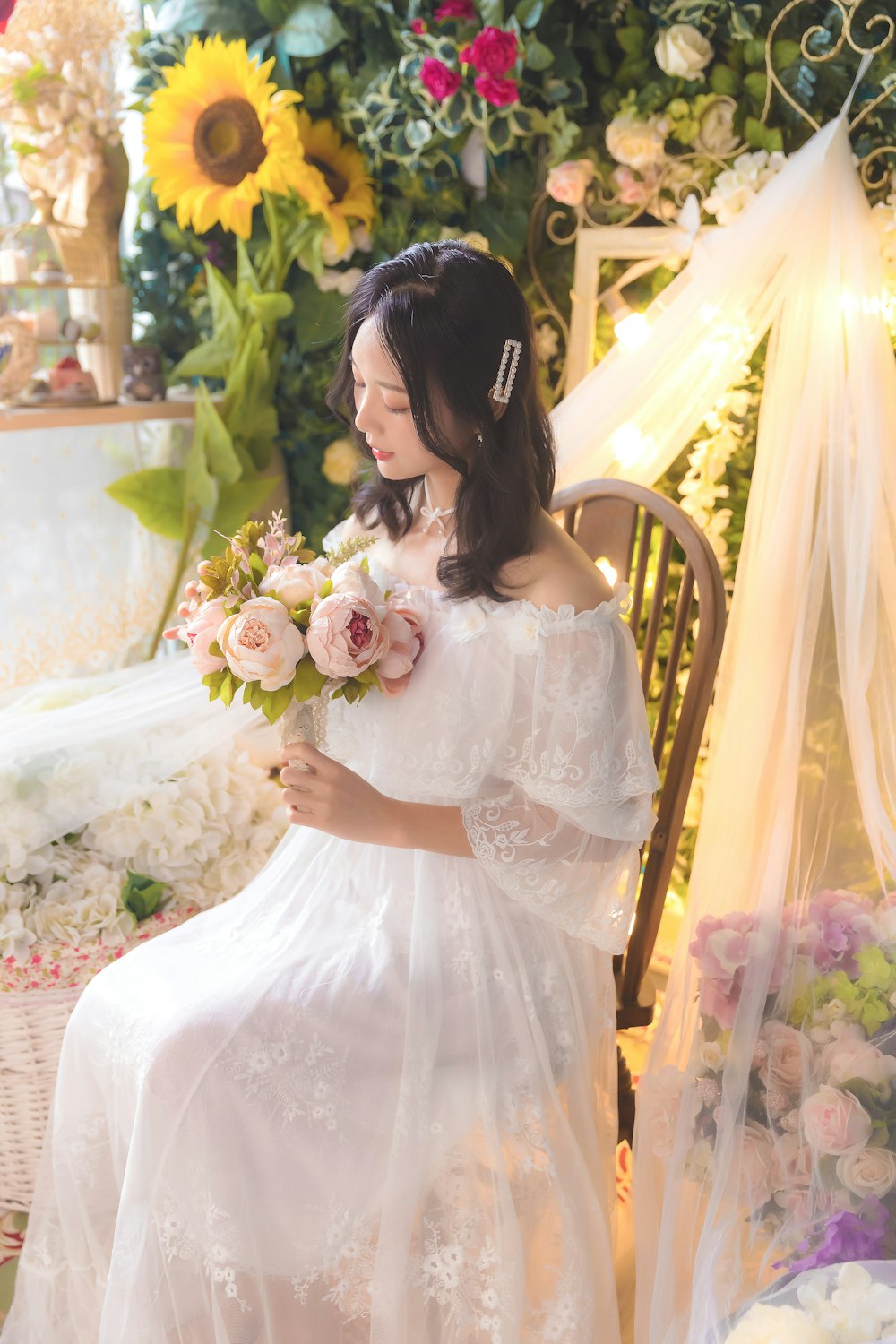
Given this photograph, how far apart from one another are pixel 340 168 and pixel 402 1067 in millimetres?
1864

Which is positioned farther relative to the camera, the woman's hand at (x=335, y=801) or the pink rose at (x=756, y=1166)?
the woman's hand at (x=335, y=801)

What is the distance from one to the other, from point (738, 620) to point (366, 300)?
2.38 ft

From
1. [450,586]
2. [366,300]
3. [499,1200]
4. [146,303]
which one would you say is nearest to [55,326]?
[146,303]

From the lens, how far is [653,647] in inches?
78.4

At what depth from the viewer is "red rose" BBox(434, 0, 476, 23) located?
2.23 m

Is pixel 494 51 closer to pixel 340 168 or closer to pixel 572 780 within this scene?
pixel 340 168

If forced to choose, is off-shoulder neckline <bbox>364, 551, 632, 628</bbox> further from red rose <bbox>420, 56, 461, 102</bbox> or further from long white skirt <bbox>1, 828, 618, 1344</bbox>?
red rose <bbox>420, 56, 461, 102</bbox>

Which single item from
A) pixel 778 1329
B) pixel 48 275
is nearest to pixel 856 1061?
pixel 778 1329

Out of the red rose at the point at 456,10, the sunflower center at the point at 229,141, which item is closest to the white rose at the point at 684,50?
the red rose at the point at 456,10

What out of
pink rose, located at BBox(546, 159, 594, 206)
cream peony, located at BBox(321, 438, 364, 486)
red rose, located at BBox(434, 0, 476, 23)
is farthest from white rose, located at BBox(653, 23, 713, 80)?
cream peony, located at BBox(321, 438, 364, 486)

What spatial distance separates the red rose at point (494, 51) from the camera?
216 cm

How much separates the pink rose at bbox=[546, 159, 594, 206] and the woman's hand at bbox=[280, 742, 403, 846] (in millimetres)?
1392

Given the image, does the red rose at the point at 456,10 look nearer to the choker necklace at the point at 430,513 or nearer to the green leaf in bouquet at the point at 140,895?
the choker necklace at the point at 430,513

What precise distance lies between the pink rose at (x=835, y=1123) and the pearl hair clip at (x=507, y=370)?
3.05 feet
